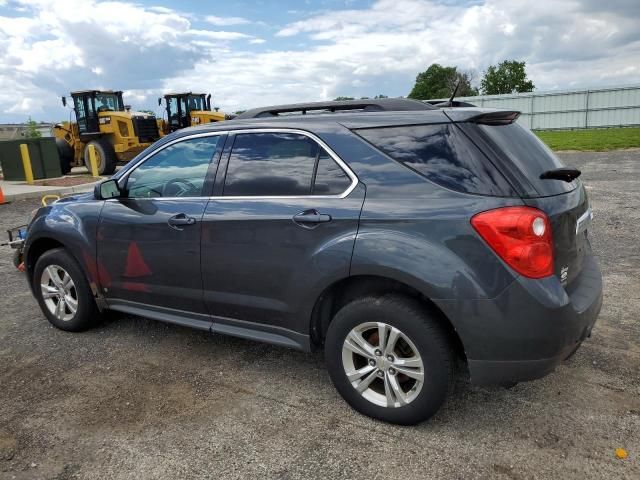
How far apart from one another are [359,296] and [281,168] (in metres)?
0.93

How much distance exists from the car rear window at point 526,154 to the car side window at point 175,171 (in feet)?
5.96

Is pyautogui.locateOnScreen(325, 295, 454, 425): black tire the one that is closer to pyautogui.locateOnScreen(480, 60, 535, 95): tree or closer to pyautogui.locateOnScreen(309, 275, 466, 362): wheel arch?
pyautogui.locateOnScreen(309, 275, 466, 362): wheel arch

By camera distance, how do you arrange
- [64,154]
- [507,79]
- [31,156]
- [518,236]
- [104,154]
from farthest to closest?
1. [507,79]
2. [64,154]
3. [104,154]
4. [31,156]
5. [518,236]

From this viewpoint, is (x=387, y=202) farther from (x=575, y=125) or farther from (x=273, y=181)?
(x=575, y=125)

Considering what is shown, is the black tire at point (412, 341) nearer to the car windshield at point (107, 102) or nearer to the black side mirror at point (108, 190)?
the black side mirror at point (108, 190)

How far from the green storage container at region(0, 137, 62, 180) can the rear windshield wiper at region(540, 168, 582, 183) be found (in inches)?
674

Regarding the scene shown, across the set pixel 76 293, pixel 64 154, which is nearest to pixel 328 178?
pixel 76 293

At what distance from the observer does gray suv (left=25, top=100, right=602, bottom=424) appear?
2574 mm

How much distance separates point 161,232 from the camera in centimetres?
364

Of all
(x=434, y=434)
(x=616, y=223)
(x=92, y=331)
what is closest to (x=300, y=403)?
(x=434, y=434)

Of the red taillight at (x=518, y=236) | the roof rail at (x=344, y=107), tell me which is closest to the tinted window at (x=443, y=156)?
the red taillight at (x=518, y=236)

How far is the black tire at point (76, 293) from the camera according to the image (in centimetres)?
427

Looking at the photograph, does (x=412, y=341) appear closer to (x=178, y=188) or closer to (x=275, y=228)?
(x=275, y=228)

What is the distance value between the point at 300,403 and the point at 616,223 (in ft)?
20.8
